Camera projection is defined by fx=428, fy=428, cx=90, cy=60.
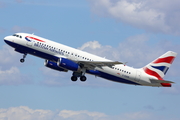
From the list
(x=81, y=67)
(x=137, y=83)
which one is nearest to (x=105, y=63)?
(x=81, y=67)

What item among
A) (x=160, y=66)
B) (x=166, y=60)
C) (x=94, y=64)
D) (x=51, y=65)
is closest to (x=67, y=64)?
(x=94, y=64)

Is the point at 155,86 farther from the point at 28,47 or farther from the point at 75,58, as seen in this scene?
the point at 28,47

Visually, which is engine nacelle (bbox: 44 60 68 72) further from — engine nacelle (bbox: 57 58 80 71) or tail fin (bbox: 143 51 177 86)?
tail fin (bbox: 143 51 177 86)

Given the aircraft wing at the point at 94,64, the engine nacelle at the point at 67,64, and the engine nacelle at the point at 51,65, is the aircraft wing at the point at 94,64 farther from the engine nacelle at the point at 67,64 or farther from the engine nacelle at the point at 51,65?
the engine nacelle at the point at 51,65

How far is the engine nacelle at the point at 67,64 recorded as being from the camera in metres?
75.8

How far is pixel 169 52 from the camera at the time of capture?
285 ft

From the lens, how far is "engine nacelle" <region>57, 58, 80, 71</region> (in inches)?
2982

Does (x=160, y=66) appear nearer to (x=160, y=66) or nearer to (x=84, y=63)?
(x=160, y=66)

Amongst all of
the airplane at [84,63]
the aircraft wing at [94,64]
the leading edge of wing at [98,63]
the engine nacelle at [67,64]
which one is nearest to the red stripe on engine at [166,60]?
the airplane at [84,63]

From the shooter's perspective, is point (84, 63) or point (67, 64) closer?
point (67, 64)

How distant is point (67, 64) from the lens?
7619 cm

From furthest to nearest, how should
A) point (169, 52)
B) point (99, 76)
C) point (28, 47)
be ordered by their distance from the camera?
point (169, 52)
point (99, 76)
point (28, 47)

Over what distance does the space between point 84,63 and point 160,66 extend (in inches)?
673

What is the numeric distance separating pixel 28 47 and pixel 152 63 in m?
25.7
